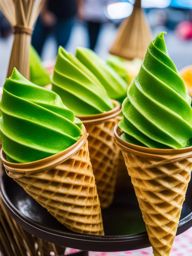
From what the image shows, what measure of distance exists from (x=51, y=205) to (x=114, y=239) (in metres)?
0.12

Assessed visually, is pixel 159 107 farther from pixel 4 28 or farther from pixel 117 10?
pixel 117 10

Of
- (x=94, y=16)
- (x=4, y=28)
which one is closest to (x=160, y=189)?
(x=94, y=16)

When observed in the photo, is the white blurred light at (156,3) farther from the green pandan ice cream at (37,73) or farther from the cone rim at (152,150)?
the cone rim at (152,150)

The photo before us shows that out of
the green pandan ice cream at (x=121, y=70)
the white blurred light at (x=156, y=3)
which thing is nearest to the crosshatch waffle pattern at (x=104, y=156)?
the green pandan ice cream at (x=121, y=70)

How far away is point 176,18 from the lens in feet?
24.0

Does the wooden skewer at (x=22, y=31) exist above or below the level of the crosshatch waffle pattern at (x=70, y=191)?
above

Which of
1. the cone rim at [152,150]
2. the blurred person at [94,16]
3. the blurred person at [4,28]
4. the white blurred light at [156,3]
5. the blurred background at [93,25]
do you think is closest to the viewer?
the cone rim at [152,150]

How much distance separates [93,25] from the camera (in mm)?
4695

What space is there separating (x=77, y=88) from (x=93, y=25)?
4.05 m

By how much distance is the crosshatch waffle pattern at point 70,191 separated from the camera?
65cm

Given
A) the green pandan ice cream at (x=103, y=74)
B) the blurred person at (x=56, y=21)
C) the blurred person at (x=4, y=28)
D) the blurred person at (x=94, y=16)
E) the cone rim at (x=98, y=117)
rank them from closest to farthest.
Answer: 1. the cone rim at (x=98, y=117)
2. the green pandan ice cream at (x=103, y=74)
3. the blurred person at (x=56, y=21)
4. the blurred person at (x=94, y=16)
5. the blurred person at (x=4, y=28)

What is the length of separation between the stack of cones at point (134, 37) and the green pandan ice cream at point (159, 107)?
1.76 ft

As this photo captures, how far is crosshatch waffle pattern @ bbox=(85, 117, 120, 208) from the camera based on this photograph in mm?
821

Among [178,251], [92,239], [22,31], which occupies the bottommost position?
[178,251]
